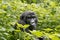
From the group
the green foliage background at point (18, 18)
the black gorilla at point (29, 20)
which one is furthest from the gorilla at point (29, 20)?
the green foliage background at point (18, 18)

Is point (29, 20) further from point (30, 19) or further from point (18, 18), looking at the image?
point (18, 18)

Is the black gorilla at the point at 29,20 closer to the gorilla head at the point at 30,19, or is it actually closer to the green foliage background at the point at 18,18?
the gorilla head at the point at 30,19

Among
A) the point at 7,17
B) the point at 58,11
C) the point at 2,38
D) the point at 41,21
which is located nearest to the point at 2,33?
the point at 2,38

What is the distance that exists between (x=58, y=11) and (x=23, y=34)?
221 cm

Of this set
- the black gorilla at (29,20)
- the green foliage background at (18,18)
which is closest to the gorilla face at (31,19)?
the black gorilla at (29,20)

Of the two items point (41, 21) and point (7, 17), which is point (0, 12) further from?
point (41, 21)

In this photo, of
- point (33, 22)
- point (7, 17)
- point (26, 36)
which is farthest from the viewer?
point (7, 17)

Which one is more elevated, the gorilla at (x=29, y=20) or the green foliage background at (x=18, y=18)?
the gorilla at (x=29, y=20)

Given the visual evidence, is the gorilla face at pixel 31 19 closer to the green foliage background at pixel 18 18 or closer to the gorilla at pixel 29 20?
the gorilla at pixel 29 20

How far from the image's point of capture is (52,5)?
601cm

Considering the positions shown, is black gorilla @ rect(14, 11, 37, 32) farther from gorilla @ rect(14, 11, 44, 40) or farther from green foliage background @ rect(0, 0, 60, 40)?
green foliage background @ rect(0, 0, 60, 40)

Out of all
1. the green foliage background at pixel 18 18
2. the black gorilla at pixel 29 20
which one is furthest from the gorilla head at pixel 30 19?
the green foliage background at pixel 18 18

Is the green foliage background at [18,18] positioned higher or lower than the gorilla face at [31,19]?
lower

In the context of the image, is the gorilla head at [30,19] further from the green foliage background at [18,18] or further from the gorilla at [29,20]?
the green foliage background at [18,18]
